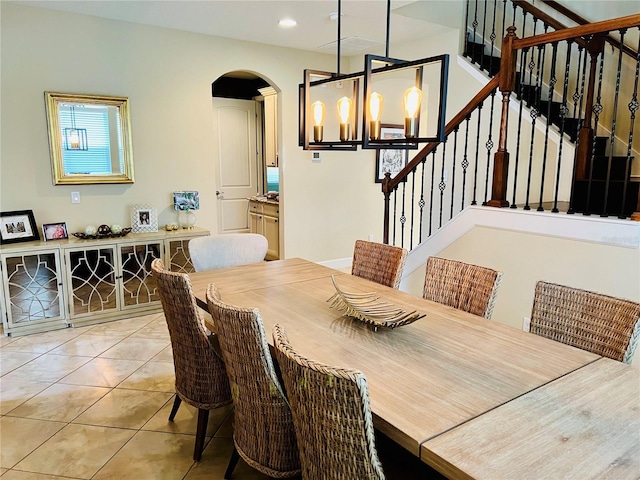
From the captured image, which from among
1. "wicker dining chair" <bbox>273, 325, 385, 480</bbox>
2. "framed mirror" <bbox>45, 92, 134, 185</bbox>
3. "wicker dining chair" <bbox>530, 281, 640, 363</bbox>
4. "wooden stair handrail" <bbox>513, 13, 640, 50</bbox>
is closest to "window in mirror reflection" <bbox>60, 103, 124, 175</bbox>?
"framed mirror" <bbox>45, 92, 134, 185</bbox>

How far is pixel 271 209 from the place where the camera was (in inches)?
242

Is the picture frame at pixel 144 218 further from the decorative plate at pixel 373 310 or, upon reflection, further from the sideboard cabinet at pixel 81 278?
the decorative plate at pixel 373 310

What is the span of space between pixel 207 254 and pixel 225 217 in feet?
14.7

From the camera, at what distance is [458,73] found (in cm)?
475

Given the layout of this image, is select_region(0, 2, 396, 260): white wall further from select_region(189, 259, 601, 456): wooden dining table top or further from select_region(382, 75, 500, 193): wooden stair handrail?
select_region(189, 259, 601, 456): wooden dining table top

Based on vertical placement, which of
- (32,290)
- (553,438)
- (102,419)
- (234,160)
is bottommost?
(102,419)

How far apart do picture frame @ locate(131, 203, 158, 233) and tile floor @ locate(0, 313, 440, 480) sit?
113 centimetres

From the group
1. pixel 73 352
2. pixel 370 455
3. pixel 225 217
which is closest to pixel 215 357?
pixel 370 455

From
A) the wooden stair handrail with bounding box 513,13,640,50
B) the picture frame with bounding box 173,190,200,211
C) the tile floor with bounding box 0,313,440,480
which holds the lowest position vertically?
the tile floor with bounding box 0,313,440,480

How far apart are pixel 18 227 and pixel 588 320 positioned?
4226mm

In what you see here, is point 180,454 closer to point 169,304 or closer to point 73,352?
point 169,304

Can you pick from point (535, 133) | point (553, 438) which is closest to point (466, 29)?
point (535, 133)

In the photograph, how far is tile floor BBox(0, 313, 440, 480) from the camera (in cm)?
219

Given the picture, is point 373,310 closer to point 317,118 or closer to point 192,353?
point 192,353
